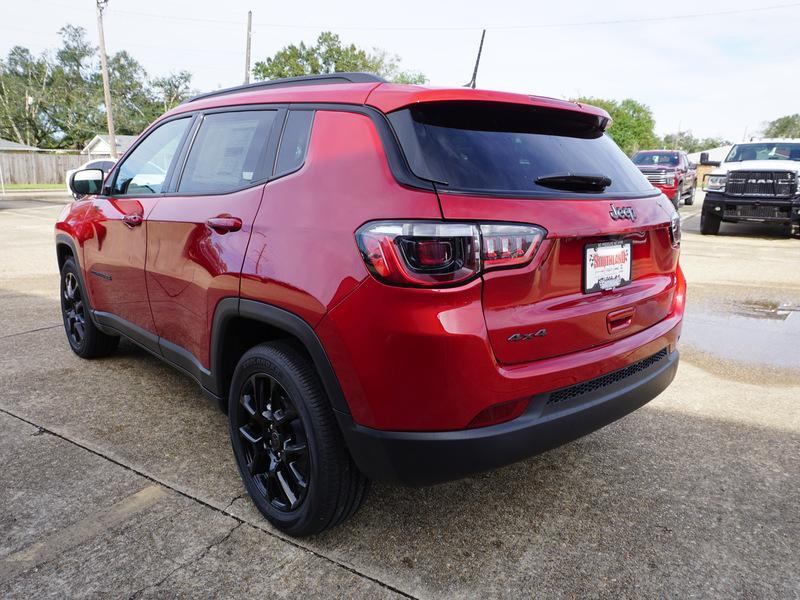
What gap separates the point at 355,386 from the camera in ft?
6.52

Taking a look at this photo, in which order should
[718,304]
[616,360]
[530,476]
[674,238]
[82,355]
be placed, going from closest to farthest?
[616,360]
[674,238]
[530,476]
[82,355]
[718,304]

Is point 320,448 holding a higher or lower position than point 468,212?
lower

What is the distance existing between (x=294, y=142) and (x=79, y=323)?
2978mm

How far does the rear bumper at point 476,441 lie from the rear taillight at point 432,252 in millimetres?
500

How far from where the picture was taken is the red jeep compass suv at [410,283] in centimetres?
189

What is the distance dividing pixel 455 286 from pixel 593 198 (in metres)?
0.74

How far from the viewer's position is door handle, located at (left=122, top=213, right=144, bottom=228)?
3.29m

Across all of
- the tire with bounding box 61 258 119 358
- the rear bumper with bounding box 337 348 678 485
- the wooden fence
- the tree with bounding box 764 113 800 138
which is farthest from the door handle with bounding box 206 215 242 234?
the tree with bounding box 764 113 800 138

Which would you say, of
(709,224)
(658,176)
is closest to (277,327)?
(709,224)

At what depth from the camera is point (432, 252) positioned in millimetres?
1853

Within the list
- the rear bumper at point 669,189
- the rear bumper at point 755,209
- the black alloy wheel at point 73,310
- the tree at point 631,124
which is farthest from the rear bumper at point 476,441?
the tree at point 631,124

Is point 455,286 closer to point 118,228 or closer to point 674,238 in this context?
point 674,238

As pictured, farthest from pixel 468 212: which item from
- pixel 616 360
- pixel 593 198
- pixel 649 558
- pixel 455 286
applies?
pixel 649 558

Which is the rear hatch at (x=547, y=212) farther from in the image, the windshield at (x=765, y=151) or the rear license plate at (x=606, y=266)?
the windshield at (x=765, y=151)
